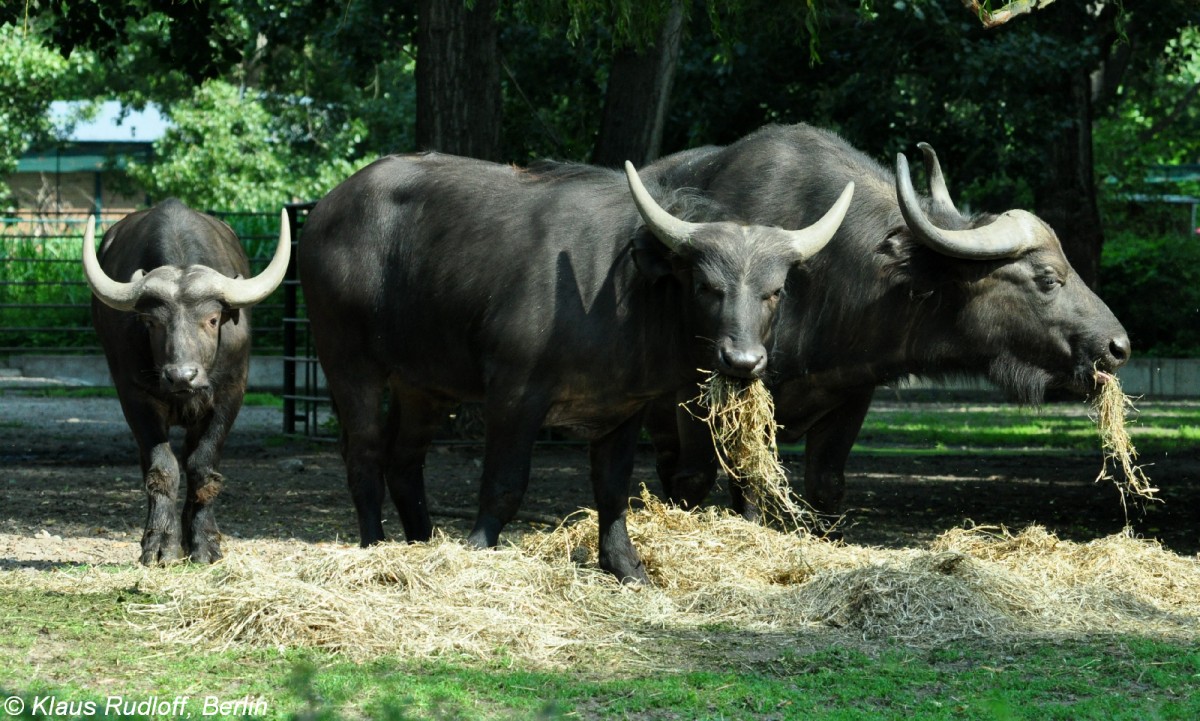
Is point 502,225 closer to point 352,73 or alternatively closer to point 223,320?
point 223,320

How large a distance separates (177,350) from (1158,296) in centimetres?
1920

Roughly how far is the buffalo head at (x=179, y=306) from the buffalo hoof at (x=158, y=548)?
0.79 m

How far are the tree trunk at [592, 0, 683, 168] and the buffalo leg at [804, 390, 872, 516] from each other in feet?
19.6

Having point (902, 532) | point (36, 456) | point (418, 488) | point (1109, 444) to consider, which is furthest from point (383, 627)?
point (36, 456)

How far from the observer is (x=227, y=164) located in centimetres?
2919

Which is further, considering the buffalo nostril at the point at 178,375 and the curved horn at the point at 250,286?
the curved horn at the point at 250,286

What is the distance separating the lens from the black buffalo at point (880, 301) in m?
7.79

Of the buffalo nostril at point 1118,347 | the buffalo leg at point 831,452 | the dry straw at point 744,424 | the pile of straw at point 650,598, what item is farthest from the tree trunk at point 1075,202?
the dry straw at point 744,424

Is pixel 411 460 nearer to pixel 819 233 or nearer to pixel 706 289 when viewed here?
pixel 706 289

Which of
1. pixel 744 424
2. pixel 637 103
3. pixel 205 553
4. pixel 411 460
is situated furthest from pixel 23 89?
pixel 744 424

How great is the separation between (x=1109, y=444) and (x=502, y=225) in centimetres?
333

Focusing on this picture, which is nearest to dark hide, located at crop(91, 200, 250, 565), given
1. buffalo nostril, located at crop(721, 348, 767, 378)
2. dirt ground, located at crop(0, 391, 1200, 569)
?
dirt ground, located at crop(0, 391, 1200, 569)

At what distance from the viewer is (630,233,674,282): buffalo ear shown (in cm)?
689

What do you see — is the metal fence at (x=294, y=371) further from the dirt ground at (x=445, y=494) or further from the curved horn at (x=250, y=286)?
the curved horn at (x=250, y=286)
